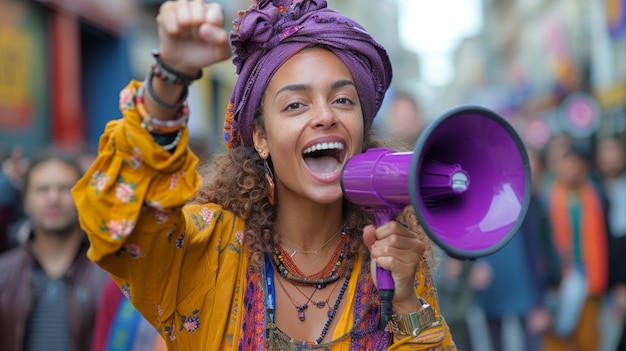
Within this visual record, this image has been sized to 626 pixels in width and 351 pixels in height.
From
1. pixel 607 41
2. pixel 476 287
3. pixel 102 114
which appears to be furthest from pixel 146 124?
pixel 607 41

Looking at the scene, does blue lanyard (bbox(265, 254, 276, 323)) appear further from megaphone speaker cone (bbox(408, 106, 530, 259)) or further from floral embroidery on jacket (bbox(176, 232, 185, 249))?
megaphone speaker cone (bbox(408, 106, 530, 259))

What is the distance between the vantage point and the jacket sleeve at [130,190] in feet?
7.13

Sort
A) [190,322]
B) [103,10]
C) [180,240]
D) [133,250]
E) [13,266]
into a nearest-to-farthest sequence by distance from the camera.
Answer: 1. [133,250]
2. [180,240]
3. [190,322]
4. [13,266]
5. [103,10]

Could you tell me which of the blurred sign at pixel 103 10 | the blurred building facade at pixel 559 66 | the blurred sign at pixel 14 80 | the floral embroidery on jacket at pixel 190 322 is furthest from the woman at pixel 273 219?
the blurred building facade at pixel 559 66

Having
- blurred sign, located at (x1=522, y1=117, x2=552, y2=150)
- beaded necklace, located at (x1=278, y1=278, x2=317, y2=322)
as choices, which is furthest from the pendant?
blurred sign, located at (x1=522, y1=117, x2=552, y2=150)

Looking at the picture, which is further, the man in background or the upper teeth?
the man in background

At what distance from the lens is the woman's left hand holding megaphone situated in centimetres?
243

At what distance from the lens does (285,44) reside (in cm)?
268

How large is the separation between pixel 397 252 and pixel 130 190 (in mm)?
759

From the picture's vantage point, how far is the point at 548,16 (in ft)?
117

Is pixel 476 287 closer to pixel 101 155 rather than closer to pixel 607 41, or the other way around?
pixel 101 155

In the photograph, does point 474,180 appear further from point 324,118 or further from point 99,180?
point 99,180

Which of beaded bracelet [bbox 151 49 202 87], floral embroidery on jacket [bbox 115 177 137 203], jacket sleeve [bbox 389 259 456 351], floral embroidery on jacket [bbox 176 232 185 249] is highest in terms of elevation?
beaded bracelet [bbox 151 49 202 87]

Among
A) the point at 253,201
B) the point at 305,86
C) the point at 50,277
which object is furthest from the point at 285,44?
the point at 50,277
